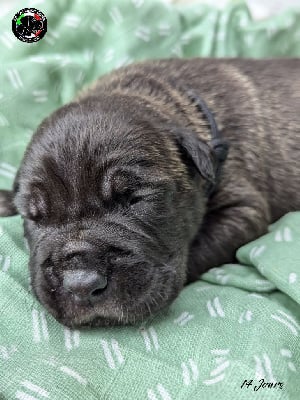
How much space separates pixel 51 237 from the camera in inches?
87.5

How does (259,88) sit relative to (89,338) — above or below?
above

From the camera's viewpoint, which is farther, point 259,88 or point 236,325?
point 259,88

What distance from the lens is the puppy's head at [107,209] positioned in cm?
201

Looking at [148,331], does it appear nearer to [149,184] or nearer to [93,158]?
[149,184]

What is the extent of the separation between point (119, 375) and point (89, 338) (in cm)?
22

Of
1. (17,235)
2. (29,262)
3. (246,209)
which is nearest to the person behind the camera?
(29,262)

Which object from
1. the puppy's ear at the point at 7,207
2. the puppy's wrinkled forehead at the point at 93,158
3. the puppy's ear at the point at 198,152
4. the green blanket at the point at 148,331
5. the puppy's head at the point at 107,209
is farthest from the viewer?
the puppy's ear at the point at 7,207

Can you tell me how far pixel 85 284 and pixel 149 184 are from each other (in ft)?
1.91

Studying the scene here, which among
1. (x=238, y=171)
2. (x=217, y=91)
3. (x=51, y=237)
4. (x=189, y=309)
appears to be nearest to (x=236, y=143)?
(x=238, y=171)

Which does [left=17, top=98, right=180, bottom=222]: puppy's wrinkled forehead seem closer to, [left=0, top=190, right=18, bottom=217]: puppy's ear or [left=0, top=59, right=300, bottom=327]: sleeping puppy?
[left=0, top=59, right=300, bottom=327]: sleeping puppy

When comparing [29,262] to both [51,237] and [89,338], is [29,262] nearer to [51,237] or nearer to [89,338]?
[51,237]

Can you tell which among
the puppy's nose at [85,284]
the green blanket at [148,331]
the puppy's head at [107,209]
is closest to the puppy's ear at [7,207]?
the green blanket at [148,331]

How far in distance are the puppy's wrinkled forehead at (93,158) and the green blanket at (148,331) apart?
0.47 metres

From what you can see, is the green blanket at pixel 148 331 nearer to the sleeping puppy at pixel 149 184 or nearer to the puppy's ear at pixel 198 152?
the sleeping puppy at pixel 149 184
